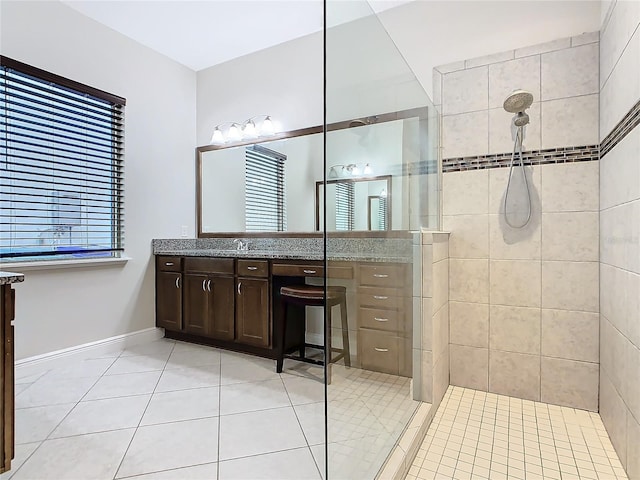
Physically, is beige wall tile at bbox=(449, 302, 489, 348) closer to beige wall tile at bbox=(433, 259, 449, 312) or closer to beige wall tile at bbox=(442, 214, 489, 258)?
beige wall tile at bbox=(433, 259, 449, 312)

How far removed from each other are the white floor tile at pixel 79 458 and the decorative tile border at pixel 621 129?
8.02ft

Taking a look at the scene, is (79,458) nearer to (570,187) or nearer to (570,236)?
(570,236)

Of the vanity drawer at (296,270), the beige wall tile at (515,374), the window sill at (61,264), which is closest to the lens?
the beige wall tile at (515,374)

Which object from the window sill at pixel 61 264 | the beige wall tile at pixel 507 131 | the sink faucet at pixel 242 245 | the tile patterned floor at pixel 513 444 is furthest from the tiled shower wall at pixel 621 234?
the window sill at pixel 61 264

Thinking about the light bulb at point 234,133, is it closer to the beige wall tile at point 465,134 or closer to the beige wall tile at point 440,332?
the beige wall tile at point 465,134

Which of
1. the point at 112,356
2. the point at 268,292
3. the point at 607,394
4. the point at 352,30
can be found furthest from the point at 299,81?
the point at 607,394

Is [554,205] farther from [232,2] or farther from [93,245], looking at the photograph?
[93,245]

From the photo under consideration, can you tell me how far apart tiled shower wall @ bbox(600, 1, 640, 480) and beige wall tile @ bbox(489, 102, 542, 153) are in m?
0.30

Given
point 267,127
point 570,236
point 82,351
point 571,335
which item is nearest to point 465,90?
point 570,236

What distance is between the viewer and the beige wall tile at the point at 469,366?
88.4 inches

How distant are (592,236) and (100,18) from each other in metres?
3.75

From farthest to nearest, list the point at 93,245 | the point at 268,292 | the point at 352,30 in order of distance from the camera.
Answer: the point at 93,245 < the point at 268,292 < the point at 352,30

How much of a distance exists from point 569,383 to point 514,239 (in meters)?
0.86

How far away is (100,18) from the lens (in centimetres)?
280
